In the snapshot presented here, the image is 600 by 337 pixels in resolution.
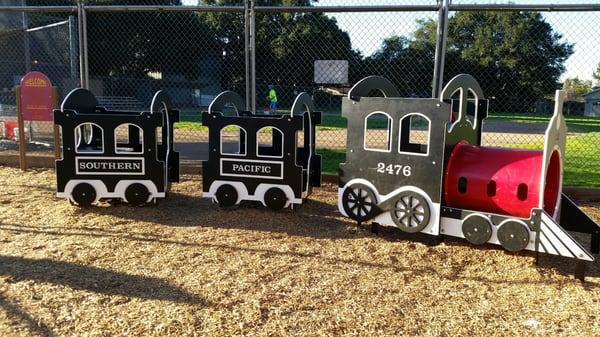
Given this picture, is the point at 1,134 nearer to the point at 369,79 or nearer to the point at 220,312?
the point at 369,79

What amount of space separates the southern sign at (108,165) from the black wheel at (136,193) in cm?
16

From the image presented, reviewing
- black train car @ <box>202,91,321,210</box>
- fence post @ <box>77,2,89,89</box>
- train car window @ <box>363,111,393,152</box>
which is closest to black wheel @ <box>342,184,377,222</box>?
train car window @ <box>363,111,393,152</box>

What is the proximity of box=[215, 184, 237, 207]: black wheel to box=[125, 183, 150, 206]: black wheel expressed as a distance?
2.65 feet

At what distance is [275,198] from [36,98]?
5164 millimetres

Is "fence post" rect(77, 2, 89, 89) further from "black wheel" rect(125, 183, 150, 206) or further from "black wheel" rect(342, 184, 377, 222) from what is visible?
"black wheel" rect(342, 184, 377, 222)

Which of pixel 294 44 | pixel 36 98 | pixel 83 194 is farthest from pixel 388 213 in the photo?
pixel 294 44

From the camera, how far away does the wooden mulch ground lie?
309 cm

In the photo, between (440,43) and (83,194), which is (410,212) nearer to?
(440,43)

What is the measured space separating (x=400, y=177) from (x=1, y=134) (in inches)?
444

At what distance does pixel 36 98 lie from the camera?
8406mm

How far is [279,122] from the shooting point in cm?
557

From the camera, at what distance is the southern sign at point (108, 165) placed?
18.6 ft

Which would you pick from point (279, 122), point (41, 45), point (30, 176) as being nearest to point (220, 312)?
point (279, 122)

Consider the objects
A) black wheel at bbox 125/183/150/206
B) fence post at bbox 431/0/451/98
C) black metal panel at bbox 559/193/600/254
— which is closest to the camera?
black metal panel at bbox 559/193/600/254
